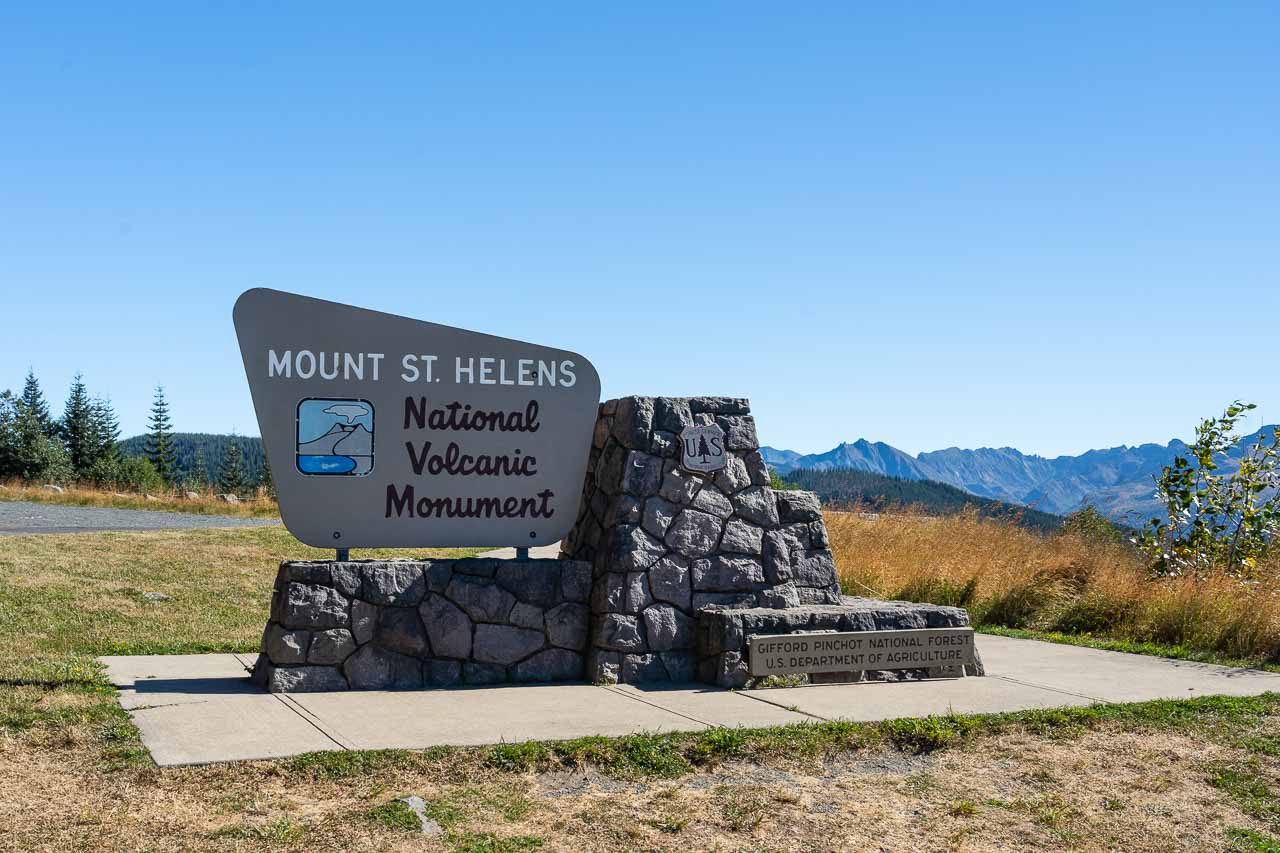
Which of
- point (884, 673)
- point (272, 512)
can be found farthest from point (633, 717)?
point (272, 512)

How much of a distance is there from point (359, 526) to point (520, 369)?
165 cm

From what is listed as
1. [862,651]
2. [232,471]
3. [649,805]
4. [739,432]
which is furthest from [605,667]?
[232,471]

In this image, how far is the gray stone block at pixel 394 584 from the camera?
8.05 metres

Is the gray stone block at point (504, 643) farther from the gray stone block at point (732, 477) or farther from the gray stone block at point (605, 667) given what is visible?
the gray stone block at point (732, 477)

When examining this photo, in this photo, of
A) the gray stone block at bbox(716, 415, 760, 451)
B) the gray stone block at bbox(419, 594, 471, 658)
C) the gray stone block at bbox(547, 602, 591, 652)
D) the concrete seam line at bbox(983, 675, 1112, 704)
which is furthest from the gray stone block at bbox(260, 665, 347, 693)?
the concrete seam line at bbox(983, 675, 1112, 704)

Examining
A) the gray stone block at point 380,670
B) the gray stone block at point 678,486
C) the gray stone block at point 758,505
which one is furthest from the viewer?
the gray stone block at point 758,505

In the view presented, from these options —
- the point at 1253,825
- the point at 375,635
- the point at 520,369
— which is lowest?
the point at 1253,825

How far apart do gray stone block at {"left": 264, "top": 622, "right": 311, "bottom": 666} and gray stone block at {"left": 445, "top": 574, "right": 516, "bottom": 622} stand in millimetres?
1036

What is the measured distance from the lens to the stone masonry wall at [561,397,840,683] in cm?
846

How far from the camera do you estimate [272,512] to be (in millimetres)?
26484

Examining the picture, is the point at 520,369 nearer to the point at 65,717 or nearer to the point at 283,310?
the point at 283,310

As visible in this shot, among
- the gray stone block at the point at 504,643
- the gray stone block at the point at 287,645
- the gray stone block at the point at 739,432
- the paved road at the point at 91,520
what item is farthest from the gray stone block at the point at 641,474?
the paved road at the point at 91,520

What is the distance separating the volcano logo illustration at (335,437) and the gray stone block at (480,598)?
3.49 feet

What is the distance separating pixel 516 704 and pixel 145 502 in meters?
23.2
